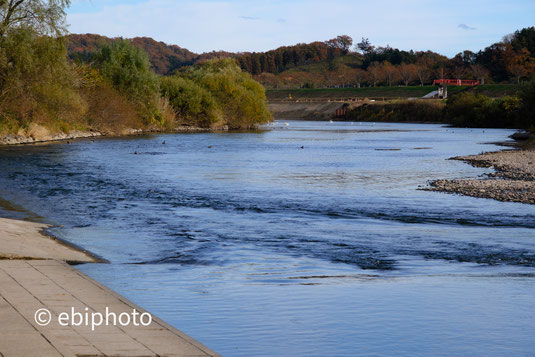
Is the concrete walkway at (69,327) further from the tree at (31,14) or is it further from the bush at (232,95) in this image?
the bush at (232,95)

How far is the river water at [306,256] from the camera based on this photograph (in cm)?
840

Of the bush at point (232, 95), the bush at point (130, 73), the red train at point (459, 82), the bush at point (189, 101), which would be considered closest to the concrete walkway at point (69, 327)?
the bush at point (130, 73)

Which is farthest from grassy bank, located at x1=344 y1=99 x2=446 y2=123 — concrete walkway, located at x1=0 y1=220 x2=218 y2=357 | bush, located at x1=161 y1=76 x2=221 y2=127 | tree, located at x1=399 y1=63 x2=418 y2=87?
concrete walkway, located at x1=0 y1=220 x2=218 y2=357

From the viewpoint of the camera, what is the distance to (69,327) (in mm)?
6668

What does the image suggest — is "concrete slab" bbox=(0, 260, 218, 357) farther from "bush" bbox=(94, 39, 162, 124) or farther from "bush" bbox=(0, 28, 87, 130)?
"bush" bbox=(94, 39, 162, 124)

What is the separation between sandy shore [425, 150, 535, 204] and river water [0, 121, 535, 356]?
948mm

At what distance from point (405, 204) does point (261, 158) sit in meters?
21.5

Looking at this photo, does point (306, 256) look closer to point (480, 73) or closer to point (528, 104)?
point (528, 104)

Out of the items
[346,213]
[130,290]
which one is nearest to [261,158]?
[346,213]

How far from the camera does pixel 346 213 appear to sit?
19.7m

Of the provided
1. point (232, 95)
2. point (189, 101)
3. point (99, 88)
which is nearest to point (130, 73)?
point (99, 88)

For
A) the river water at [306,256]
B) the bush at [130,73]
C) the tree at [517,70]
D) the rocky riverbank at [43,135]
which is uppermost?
the tree at [517,70]

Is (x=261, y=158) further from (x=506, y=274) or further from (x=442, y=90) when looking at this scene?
(x=442, y=90)

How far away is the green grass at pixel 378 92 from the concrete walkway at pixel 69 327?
440 ft
